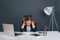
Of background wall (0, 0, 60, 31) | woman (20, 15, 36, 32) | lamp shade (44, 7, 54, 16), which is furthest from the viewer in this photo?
background wall (0, 0, 60, 31)

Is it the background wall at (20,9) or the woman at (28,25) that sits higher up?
the background wall at (20,9)

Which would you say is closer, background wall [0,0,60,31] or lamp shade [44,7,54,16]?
lamp shade [44,7,54,16]

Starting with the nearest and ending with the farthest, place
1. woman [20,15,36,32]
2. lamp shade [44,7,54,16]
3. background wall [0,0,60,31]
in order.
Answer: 1. woman [20,15,36,32]
2. lamp shade [44,7,54,16]
3. background wall [0,0,60,31]

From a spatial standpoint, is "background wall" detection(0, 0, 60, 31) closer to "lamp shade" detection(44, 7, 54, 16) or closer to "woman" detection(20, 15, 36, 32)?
"lamp shade" detection(44, 7, 54, 16)

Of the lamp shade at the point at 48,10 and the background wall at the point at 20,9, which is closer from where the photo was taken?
the lamp shade at the point at 48,10

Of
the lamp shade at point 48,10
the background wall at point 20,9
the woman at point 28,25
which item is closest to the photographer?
the woman at point 28,25

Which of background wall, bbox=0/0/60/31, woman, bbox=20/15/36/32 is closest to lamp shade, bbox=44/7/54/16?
background wall, bbox=0/0/60/31

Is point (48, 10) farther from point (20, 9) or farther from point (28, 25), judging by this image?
point (20, 9)

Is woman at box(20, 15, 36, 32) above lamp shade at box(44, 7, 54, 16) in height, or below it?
below

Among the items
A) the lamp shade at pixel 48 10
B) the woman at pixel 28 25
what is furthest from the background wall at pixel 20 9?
the woman at pixel 28 25

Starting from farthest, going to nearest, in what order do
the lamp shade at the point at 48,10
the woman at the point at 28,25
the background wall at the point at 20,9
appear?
the background wall at the point at 20,9, the lamp shade at the point at 48,10, the woman at the point at 28,25

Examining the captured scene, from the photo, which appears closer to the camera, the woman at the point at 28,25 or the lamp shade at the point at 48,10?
the woman at the point at 28,25

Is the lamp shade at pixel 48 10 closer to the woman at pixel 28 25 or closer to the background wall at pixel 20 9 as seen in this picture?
the background wall at pixel 20 9

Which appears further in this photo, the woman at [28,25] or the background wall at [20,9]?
the background wall at [20,9]
